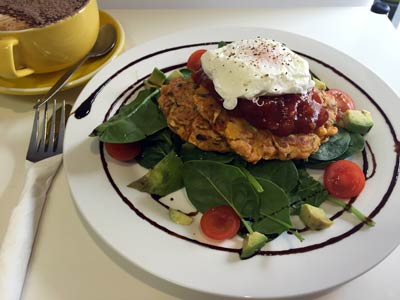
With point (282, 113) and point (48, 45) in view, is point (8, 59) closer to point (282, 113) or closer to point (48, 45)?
point (48, 45)

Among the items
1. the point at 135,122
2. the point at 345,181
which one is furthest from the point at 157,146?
the point at 345,181

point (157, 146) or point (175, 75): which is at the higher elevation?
point (175, 75)

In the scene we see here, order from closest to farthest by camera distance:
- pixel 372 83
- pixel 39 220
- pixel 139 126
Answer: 1. pixel 39 220
2. pixel 139 126
3. pixel 372 83

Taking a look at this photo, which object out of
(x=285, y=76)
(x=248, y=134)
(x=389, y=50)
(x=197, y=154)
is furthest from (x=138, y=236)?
(x=389, y=50)

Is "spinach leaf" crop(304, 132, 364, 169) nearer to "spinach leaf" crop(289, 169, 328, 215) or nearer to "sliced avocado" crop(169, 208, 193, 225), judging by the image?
"spinach leaf" crop(289, 169, 328, 215)

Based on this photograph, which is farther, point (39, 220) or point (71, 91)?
point (71, 91)

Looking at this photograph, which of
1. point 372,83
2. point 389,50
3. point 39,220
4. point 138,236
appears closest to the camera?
point 138,236

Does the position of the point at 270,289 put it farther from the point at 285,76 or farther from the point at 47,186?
the point at 47,186

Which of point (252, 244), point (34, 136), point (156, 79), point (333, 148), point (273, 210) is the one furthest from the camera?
point (156, 79)
